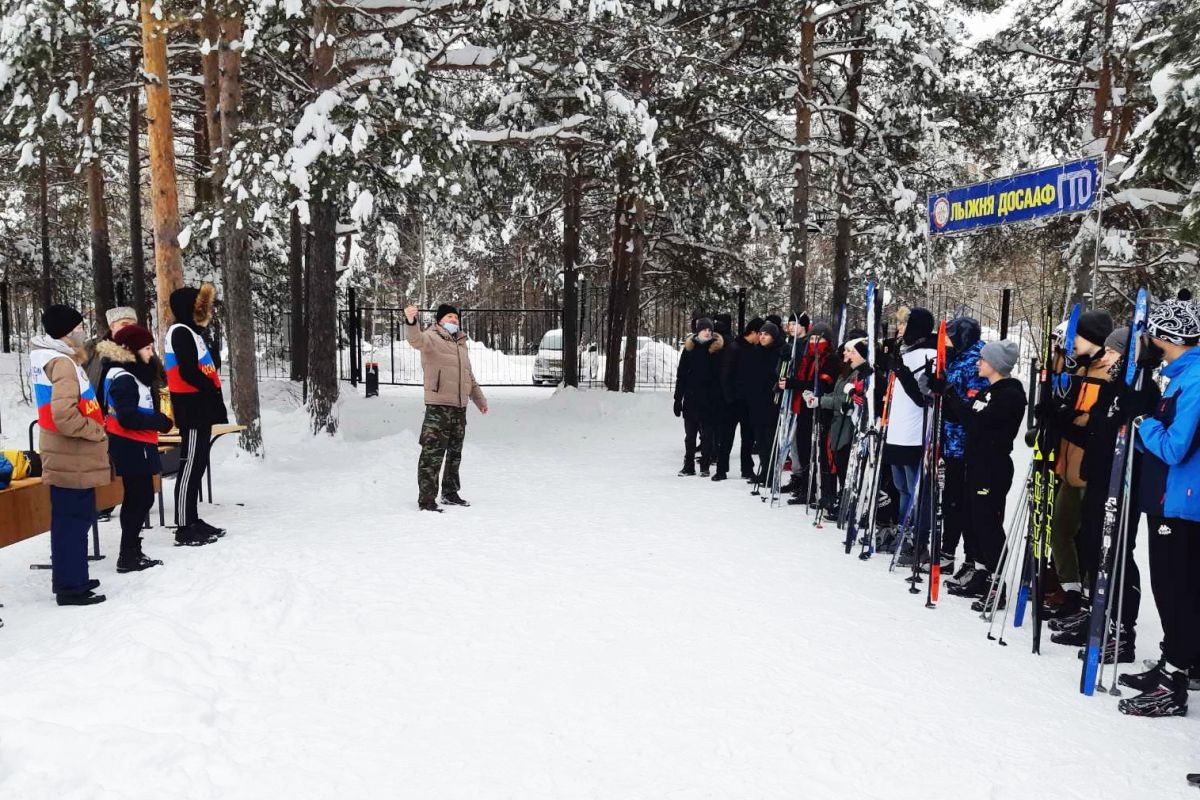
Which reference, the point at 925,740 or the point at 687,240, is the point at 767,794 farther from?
the point at 687,240

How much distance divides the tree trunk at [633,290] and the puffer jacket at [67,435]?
1157 centimetres

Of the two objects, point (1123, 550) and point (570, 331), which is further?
point (570, 331)

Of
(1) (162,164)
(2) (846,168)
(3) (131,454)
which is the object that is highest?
(2) (846,168)

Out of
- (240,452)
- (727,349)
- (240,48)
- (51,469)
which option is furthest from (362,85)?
(51,469)

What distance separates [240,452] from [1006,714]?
29.2ft

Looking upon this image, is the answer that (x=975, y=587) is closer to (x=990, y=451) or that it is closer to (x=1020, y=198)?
(x=990, y=451)

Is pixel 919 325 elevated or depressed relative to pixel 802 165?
depressed

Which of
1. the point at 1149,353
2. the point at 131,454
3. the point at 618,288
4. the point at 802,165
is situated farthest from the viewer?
the point at 618,288

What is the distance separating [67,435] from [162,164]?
668 centimetres

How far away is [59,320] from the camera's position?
5.06 m

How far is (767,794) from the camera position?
3281 millimetres

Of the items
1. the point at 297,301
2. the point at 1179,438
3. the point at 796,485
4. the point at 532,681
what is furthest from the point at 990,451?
the point at 297,301

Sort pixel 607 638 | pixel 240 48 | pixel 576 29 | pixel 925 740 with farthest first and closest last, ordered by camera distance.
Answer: pixel 576 29 < pixel 240 48 < pixel 607 638 < pixel 925 740

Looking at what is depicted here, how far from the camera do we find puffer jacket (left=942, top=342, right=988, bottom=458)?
5.90 meters
